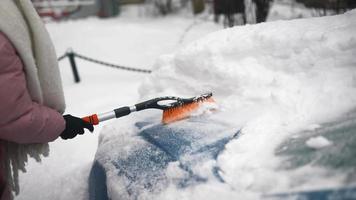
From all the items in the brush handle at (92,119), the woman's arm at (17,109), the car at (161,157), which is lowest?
the car at (161,157)

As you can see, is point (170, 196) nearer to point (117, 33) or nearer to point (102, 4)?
point (117, 33)

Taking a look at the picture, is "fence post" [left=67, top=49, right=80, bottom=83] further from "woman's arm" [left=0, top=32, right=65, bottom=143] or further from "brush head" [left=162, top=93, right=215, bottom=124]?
"woman's arm" [left=0, top=32, right=65, bottom=143]

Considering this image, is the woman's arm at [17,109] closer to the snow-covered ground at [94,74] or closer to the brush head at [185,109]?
the brush head at [185,109]

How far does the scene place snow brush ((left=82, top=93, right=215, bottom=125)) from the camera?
2.02m

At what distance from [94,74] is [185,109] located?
4317 mm

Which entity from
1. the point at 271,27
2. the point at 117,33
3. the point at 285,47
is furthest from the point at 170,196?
the point at 117,33

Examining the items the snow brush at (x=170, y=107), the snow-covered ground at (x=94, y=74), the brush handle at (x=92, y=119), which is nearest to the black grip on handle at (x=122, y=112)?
the snow brush at (x=170, y=107)

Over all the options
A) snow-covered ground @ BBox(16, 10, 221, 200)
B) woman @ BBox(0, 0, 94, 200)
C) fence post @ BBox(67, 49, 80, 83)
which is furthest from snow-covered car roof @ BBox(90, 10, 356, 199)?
fence post @ BBox(67, 49, 80, 83)

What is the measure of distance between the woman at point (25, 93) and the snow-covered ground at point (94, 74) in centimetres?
71

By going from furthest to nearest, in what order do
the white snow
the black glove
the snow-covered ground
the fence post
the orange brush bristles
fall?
the fence post < the snow-covered ground < the orange brush bristles < the black glove < the white snow

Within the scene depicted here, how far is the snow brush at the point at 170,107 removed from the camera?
2.02 metres

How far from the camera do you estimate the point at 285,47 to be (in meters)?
1.98

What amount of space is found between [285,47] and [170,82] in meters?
0.81

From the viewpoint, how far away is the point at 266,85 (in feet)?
6.15
